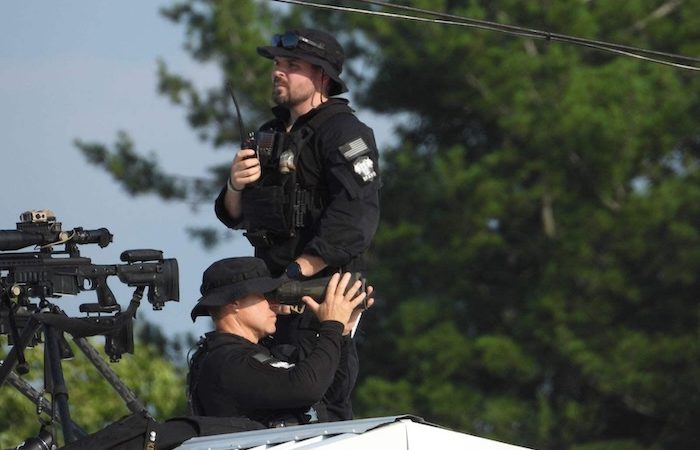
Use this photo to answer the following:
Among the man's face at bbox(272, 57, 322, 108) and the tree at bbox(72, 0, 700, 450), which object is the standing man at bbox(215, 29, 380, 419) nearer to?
the man's face at bbox(272, 57, 322, 108)

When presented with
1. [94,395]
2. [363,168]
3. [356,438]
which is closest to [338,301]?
[363,168]

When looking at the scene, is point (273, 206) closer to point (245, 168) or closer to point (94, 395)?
point (245, 168)

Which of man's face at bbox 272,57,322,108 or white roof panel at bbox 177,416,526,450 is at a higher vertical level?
man's face at bbox 272,57,322,108

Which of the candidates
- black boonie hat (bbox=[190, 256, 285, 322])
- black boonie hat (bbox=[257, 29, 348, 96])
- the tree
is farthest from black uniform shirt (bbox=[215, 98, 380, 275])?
the tree

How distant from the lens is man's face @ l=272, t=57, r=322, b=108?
7473 mm

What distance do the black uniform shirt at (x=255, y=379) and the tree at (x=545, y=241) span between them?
15784 millimetres

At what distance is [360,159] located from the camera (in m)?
7.28

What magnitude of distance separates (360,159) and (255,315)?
1.07 meters

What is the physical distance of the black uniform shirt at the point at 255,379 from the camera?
6145 mm

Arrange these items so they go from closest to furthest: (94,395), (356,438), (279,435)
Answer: (356,438) → (279,435) → (94,395)

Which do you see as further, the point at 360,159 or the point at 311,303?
the point at 360,159

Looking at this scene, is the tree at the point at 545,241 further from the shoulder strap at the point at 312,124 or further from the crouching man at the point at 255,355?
the crouching man at the point at 255,355

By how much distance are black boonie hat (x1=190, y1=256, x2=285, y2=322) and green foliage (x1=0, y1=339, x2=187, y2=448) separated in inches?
296

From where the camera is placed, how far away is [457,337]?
23016mm
